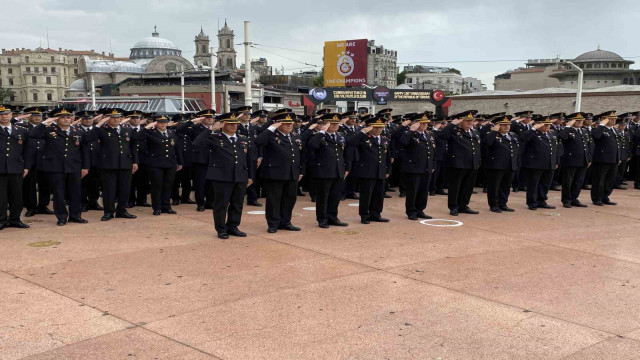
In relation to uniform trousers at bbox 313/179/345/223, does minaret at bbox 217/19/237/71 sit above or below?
above

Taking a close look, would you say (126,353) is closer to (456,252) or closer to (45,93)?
(456,252)

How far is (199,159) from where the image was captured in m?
10.0

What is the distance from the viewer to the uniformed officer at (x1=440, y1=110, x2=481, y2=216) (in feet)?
31.2

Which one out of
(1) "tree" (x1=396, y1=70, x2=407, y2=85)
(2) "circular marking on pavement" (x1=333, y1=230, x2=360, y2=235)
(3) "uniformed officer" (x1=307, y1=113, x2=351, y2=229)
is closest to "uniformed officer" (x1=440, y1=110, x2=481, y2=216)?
(3) "uniformed officer" (x1=307, y1=113, x2=351, y2=229)

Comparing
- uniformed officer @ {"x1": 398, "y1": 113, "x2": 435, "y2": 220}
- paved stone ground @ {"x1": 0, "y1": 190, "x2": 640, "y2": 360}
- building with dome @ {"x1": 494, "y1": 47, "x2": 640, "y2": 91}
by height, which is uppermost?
building with dome @ {"x1": 494, "y1": 47, "x2": 640, "y2": 91}

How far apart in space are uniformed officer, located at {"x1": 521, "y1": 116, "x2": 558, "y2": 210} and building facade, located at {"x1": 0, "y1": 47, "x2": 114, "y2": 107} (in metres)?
128

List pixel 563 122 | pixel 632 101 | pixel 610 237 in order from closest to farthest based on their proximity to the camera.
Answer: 1. pixel 610 237
2. pixel 563 122
3. pixel 632 101

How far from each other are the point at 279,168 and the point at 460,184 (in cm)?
357

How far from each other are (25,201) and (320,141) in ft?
16.3

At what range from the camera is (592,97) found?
37.3 meters

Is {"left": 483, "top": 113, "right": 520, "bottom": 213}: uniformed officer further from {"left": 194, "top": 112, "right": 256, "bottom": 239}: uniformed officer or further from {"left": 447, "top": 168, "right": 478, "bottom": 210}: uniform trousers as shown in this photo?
{"left": 194, "top": 112, "right": 256, "bottom": 239}: uniformed officer

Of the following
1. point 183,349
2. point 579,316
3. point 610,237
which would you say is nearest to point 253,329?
point 183,349

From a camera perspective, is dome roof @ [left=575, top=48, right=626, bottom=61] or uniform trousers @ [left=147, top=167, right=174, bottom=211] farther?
dome roof @ [left=575, top=48, right=626, bottom=61]

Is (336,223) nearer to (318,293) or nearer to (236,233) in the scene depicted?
(236,233)
